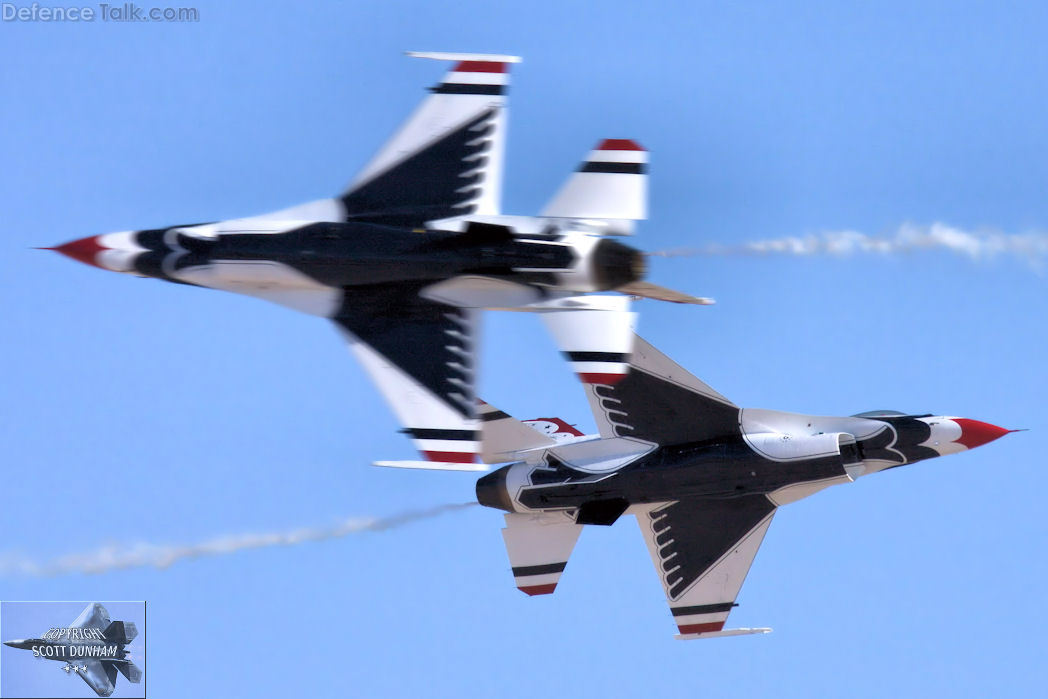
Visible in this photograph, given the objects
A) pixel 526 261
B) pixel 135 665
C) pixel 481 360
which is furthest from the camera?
pixel 135 665

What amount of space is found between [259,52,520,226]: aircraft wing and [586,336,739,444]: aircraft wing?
3102 millimetres

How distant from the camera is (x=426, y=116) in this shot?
22016 millimetres

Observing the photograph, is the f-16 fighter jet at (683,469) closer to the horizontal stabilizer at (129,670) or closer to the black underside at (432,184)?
the black underside at (432,184)

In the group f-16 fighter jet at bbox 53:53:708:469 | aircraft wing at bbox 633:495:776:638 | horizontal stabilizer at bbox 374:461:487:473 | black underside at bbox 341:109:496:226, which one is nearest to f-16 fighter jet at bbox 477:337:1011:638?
aircraft wing at bbox 633:495:776:638

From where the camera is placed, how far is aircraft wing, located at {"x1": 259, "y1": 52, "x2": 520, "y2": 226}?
21.5 metres

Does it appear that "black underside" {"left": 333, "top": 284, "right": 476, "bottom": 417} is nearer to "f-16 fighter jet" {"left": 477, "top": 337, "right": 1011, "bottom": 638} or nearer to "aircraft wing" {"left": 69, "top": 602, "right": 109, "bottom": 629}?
"f-16 fighter jet" {"left": 477, "top": 337, "right": 1011, "bottom": 638}

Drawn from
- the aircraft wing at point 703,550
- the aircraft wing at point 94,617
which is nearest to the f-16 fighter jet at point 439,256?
the aircraft wing at point 703,550

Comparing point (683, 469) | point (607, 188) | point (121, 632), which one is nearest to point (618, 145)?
point (607, 188)

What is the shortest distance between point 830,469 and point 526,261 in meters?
5.02

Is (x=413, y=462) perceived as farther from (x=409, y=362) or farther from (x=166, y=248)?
(x=166, y=248)

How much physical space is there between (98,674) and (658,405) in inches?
368

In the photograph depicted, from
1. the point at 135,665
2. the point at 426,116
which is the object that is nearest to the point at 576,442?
the point at 426,116

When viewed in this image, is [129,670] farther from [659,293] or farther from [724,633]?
[659,293]

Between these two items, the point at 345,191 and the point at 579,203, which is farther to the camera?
the point at 345,191
